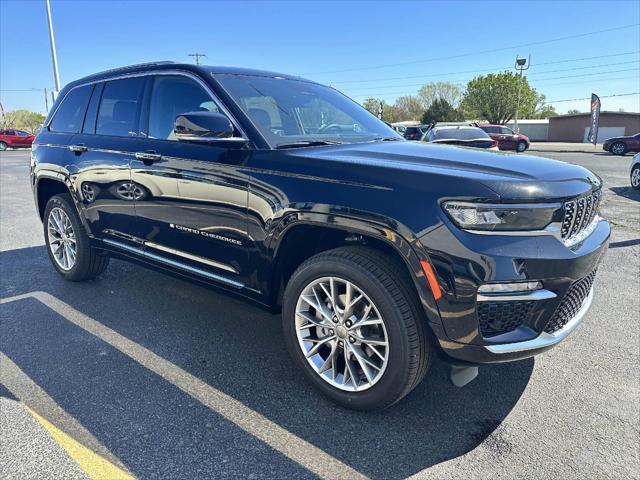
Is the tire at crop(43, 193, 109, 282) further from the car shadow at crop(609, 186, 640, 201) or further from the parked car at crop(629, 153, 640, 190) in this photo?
the parked car at crop(629, 153, 640, 190)

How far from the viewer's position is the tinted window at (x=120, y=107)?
368 cm

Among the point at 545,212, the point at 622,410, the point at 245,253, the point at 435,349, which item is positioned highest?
the point at 545,212

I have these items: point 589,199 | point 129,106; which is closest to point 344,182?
point 589,199

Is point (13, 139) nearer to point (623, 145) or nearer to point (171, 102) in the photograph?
point (171, 102)

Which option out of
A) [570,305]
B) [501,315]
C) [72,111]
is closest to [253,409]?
[501,315]

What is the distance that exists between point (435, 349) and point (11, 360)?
9.02 feet

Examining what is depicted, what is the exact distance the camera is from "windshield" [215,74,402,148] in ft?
9.87

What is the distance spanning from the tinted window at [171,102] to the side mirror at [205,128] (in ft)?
1.24

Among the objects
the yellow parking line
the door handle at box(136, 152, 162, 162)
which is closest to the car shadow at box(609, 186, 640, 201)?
the door handle at box(136, 152, 162, 162)

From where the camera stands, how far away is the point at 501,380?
289 cm

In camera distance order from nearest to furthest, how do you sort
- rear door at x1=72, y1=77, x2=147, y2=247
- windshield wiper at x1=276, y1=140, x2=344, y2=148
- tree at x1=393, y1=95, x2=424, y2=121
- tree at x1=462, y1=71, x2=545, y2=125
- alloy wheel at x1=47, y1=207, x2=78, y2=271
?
windshield wiper at x1=276, y1=140, x2=344, y2=148 → rear door at x1=72, y1=77, x2=147, y2=247 → alloy wheel at x1=47, y1=207, x2=78, y2=271 → tree at x1=462, y1=71, x2=545, y2=125 → tree at x1=393, y1=95, x2=424, y2=121

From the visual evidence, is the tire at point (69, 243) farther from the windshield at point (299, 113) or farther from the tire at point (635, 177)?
the tire at point (635, 177)

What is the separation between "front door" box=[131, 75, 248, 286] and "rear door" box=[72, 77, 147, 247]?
0.15 metres

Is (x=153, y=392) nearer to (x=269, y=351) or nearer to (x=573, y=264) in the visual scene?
(x=269, y=351)
